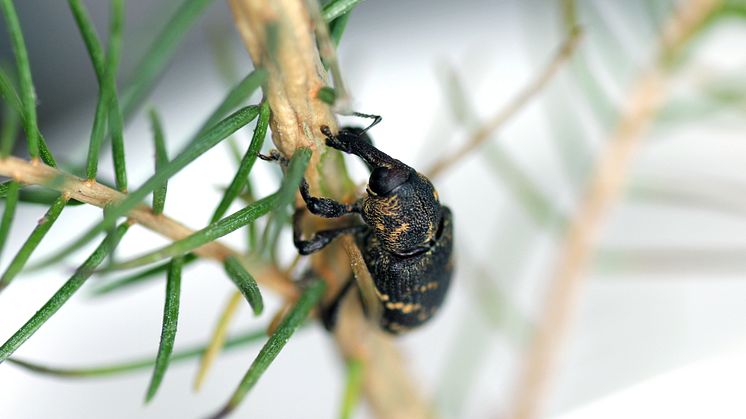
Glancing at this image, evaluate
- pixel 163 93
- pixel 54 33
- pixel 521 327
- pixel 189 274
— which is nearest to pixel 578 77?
pixel 521 327

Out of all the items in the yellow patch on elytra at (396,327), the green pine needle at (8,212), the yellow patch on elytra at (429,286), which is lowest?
the green pine needle at (8,212)

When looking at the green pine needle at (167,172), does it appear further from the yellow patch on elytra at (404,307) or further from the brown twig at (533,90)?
the yellow patch on elytra at (404,307)

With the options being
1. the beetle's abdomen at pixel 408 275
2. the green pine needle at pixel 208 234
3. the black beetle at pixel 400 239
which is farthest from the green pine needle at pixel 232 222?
the beetle's abdomen at pixel 408 275

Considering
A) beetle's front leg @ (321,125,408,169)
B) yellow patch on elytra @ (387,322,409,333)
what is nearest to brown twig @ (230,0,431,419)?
beetle's front leg @ (321,125,408,169)

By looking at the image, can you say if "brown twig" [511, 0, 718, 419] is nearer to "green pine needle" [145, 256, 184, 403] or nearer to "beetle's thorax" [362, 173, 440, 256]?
"beetle's thorax" [362, 173, 440, 256]

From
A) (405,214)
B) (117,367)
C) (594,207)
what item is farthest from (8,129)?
(594,207)

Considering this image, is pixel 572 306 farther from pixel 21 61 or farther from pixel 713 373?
pixel 21 61
